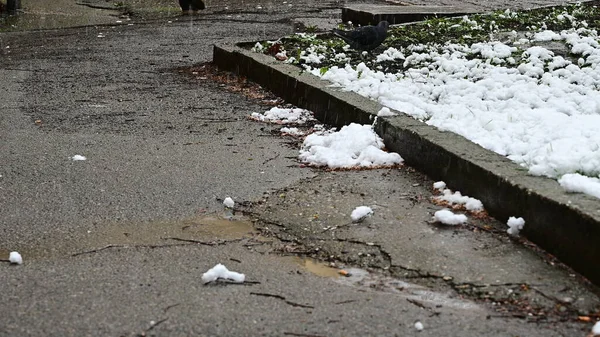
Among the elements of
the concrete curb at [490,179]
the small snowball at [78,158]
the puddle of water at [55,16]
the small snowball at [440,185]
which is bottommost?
the puddle of water at [55,16]

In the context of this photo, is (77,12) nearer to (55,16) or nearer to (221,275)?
(55,16)

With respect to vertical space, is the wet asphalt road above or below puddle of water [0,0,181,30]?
above

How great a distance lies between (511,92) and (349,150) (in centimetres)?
157

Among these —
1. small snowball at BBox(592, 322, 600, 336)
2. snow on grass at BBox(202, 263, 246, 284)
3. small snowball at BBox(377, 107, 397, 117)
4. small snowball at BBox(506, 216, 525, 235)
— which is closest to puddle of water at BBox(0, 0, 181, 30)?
small snowball at BBox(377, 107, 397, 117)

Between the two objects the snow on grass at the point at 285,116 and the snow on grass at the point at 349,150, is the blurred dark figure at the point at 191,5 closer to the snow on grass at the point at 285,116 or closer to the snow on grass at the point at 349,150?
the snow on grass at the point at 285,116

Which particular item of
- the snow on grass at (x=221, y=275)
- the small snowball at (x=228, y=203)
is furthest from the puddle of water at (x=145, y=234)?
the snow on grass at (x=221, y=275)

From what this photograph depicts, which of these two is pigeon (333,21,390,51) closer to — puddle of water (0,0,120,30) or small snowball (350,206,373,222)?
small snowball (350,206,373,222)

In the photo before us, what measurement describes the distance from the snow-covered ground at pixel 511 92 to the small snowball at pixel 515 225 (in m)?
0.24

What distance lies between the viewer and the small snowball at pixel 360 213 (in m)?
3.88

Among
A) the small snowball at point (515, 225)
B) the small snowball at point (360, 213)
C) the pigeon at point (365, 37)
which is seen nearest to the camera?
the small snowball at point (515, 225)

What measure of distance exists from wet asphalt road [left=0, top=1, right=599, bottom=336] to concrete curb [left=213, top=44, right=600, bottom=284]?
0.30ft

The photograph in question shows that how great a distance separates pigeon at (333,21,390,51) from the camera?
7.39 m

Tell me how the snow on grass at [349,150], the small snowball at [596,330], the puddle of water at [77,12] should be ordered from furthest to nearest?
the puddle of water at [77,12] → the snow on grass at [349,150] → the small snowball at [596,330]

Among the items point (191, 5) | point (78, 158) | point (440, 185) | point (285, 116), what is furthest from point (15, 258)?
point (191, 5)
